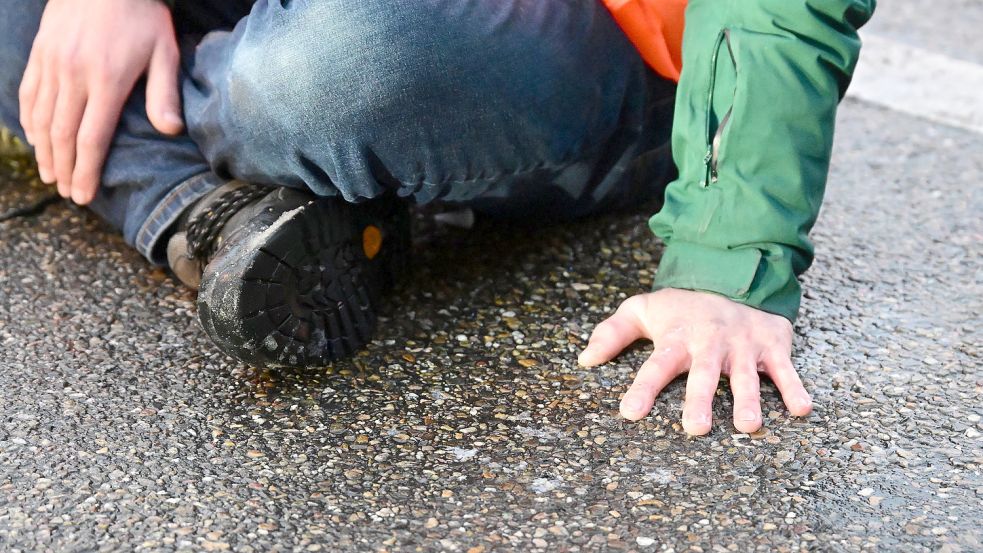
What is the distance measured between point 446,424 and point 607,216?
629 mm

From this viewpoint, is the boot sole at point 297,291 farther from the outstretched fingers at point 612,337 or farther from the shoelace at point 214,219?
the outstretched fingers at point 612,337

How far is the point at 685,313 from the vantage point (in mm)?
1312

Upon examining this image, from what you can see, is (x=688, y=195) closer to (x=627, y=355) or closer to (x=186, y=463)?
(x=627, y=355)

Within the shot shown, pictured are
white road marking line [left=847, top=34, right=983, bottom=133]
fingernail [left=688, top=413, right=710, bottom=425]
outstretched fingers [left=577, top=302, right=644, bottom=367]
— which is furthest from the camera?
white road marking line [left=847, top=34, right=983, bottom=133]

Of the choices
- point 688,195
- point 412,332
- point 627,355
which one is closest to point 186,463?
point 412,332

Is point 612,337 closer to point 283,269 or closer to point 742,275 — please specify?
point 742,275

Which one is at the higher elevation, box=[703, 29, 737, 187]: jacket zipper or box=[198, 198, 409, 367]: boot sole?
box=[703, 29, 737, 187]: jacket zipper

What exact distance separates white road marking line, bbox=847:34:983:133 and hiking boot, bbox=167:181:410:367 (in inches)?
50.9

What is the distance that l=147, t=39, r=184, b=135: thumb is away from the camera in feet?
4.83

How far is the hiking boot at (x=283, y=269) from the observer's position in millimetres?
1268

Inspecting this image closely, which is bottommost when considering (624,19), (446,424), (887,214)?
(887,214)

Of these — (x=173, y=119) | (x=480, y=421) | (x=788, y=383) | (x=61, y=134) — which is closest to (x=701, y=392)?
(x=788, y=383)

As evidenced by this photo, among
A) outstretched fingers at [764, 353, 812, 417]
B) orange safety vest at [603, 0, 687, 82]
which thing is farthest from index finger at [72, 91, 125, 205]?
outstretched fingers at [764, 353, 812, 417]

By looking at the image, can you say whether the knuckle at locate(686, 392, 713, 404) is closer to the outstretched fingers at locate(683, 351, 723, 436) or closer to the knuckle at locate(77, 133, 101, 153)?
the outstretched fingers at locate(683, 351, 723, 436)
